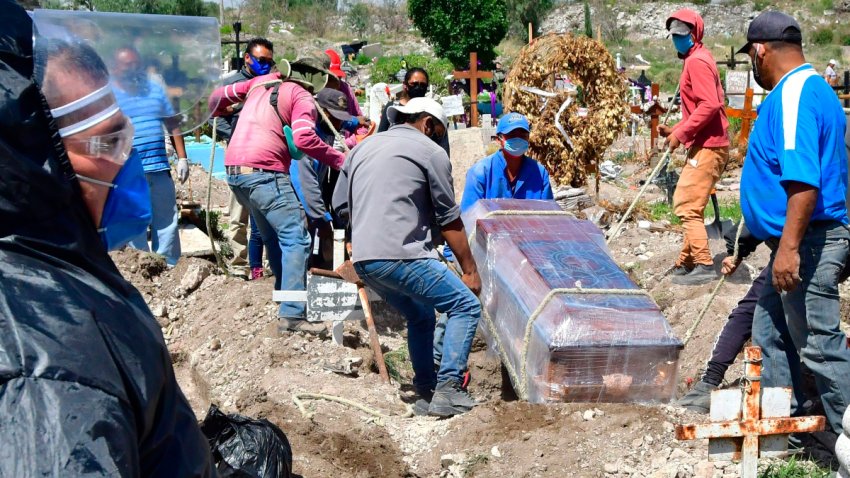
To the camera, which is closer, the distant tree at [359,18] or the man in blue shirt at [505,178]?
the man in blue shirt at [505,178]

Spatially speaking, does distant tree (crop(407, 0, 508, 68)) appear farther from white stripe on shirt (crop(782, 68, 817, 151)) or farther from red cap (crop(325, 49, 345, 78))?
white stripe on shirt (crop(782, 68, 817, 151))

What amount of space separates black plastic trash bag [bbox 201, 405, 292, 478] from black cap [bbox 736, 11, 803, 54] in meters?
2.66

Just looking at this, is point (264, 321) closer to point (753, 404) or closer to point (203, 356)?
point (203, 356)

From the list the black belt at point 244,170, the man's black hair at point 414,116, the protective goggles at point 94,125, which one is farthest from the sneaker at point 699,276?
the protective goggles at point 94,125

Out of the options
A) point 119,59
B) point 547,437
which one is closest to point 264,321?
point 547,437

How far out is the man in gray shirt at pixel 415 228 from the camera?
4.59 meters

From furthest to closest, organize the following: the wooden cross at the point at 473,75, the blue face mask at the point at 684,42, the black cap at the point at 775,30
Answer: the wooden cross at the point at 473,75 < the blue face mask at the point at 684,42 < the black cap at the point at 775,30

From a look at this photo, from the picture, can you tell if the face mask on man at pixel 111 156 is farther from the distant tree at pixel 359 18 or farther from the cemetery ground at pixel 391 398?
the distant tree at pixel 359 18

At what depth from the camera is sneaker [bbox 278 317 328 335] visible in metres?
6.06

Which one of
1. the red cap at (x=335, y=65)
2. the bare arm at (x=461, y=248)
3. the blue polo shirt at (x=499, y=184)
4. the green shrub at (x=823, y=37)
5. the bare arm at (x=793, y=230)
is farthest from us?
the green shrub at (x=823, y=37)

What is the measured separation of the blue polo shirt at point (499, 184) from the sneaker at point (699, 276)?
1415 millimetres

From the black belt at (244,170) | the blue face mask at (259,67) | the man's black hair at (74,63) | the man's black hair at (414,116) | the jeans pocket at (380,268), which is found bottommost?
the jeans pocket at (380,268)

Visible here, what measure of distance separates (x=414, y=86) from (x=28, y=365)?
660 centimetres

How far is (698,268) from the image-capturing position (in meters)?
6.97
